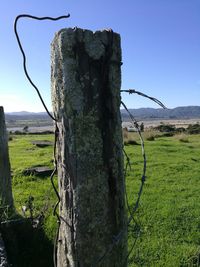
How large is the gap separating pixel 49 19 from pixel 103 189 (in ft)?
3.36

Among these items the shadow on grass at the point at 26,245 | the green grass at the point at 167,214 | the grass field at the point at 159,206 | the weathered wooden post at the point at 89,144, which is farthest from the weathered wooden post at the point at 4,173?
the weathered wooden post at the point at 89,144

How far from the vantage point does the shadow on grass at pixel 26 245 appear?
4777 millimetres

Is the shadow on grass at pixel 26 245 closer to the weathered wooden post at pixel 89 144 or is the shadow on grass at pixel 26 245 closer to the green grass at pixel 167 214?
the green grass at pixel 167 214

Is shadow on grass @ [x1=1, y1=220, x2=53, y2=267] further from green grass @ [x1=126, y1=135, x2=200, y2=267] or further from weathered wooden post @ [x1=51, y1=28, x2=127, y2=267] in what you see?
weathered wooden post @ [x1=51, y1=28, x2=127, y2=267]

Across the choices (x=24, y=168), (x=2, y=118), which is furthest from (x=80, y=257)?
(x=24, y=168)

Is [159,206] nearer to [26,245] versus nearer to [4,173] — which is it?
[4,173]

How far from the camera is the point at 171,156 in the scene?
14719 millimetres

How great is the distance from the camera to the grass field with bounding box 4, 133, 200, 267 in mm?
5379

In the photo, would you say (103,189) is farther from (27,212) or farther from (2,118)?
(27,212)

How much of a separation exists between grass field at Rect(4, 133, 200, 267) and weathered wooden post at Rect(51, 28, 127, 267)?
61.4 inches

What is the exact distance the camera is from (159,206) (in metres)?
7.60

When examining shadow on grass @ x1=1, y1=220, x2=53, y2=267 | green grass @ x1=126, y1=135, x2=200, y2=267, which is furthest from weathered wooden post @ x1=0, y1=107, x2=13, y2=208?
green grass @ x1=126, y1=135, x2=200, y2=267

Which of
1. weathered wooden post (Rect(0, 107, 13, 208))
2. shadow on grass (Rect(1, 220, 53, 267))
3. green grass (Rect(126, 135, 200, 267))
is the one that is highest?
weathered wooden post (Rect(0, 107, 13, 208))

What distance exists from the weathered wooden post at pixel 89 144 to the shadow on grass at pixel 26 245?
263cm
